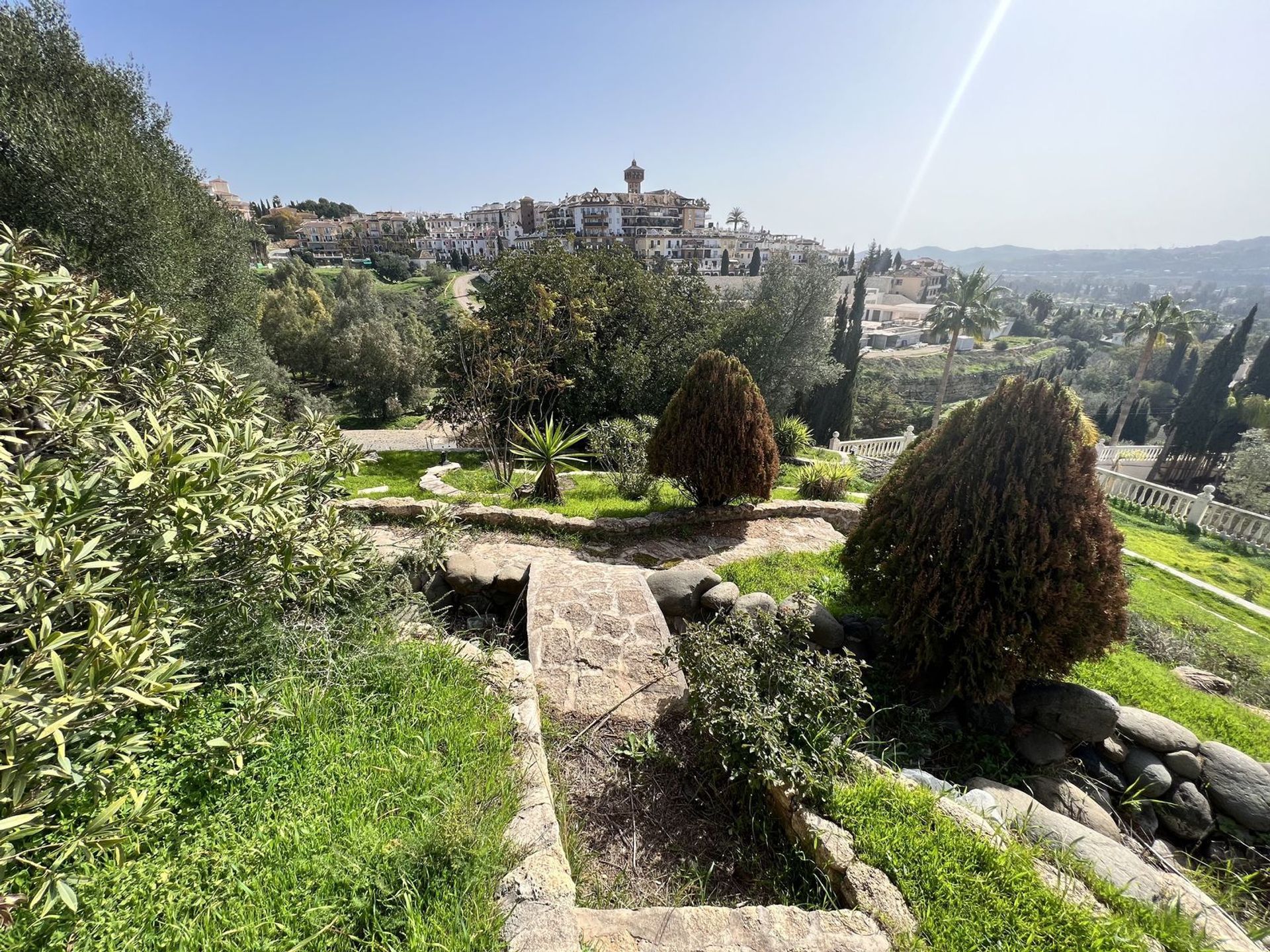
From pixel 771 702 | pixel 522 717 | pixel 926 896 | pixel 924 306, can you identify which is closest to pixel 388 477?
pixel 522 717

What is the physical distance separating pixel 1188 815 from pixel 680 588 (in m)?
→ 3.69

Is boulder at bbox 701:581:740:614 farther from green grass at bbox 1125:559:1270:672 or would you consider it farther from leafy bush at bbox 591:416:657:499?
green grass at bbox 1125:559:1270:672

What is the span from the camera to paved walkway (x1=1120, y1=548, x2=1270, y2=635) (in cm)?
834

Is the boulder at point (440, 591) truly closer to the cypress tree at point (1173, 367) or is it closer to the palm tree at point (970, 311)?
the palm tree at point (970, 311)

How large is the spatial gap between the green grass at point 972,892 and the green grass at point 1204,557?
361 inches

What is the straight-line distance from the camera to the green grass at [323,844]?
1766 millimetres

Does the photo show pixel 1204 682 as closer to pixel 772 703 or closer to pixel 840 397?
pixel 772 703

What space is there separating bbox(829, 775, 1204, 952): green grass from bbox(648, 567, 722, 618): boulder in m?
2.33

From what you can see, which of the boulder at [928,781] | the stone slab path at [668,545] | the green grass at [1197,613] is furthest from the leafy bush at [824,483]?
the boulder at [928,781]

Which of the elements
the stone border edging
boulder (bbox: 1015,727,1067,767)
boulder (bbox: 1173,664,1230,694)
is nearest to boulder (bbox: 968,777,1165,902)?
boulder (bbox: 1015,727,1067,767)

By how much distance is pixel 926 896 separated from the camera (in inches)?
86.0

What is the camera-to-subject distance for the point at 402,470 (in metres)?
11.7

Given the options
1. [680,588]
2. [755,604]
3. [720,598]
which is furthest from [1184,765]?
[680,588]

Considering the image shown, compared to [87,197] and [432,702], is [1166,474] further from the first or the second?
[87,197]
